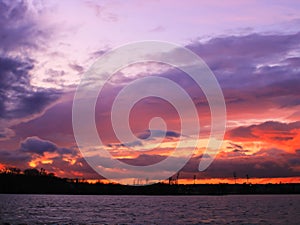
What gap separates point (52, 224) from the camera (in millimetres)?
93375

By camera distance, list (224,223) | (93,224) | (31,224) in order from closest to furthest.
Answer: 1. (31,224)
2. (93,224)
3. (224,223)

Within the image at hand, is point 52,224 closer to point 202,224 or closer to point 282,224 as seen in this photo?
point 202,224

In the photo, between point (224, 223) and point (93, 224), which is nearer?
point (93, 224)

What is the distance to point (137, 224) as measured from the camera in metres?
97.8

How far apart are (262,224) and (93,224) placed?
135ft

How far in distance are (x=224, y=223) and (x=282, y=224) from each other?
50.1ft

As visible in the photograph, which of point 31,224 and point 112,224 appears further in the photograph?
point 112,224

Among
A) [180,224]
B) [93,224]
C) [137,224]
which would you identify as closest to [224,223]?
[180,224]

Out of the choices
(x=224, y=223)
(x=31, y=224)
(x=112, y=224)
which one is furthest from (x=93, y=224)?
(x=224, y=223)

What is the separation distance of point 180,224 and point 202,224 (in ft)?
18.0

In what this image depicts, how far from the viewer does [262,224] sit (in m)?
106

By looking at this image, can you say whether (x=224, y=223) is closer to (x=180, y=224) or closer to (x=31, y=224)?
(x=180, y=224)

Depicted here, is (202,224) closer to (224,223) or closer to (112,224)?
(224,223)

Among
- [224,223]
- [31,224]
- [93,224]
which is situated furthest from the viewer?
[224,223]
